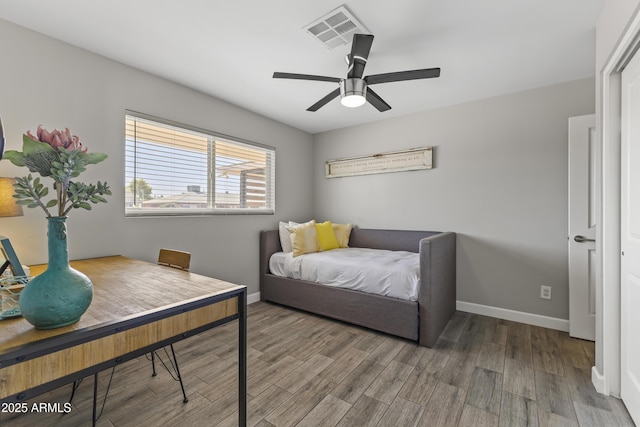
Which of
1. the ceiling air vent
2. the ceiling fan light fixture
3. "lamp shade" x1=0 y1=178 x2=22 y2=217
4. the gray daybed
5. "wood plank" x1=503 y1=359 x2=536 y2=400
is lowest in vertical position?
"wood plank" x1=503 y1=359 x2=536 y2=400

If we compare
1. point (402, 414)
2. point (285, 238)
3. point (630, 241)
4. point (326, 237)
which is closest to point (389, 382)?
point (402, 414)

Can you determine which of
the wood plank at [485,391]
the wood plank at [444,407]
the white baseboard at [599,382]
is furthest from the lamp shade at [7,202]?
the white baseboard at [599,382]

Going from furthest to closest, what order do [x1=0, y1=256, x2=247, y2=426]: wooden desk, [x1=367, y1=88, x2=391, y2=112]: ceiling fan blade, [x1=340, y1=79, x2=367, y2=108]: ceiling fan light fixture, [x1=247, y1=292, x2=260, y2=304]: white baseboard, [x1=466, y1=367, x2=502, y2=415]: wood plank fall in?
[x1=247, y1=292, x2=260, y2=304]: white baseboard
[x1=367, y1=88, x2=391, y2=112]: ceiling fan blade
[x1=340, y1=79, x2=367, y2=108]: ceiling fan light fixture
[x1=466, y1=367, x2=502, y2=415]: wood plank
[x1=0, y1=256, x2=247, y2=426]: wooden desk

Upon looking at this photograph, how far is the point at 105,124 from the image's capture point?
7.35 ft

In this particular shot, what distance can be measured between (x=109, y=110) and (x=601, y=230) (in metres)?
3.68

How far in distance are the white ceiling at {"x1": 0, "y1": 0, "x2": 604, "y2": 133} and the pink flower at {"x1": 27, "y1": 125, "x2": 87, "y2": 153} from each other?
1329 millimetres

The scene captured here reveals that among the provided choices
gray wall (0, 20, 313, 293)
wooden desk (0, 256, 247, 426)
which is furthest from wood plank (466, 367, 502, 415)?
gray wall (0, 20, 313, 293)

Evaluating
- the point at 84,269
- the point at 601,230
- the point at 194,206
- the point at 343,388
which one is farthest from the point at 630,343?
the point at 194,206

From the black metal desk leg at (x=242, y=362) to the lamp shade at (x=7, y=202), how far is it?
139 cm

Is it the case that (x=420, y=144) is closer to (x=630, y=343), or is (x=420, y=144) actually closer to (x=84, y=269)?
(x=630, y=343)

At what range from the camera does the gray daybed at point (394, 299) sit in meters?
2.33

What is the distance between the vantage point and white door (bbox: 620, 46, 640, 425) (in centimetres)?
144

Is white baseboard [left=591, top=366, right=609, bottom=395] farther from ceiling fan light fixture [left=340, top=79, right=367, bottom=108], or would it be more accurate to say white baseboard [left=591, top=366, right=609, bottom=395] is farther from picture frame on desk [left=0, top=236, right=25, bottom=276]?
picture frame on desk [left=0, top=236, right=25, bottom=276]

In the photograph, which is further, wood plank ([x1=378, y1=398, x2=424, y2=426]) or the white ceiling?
the white ceiling
